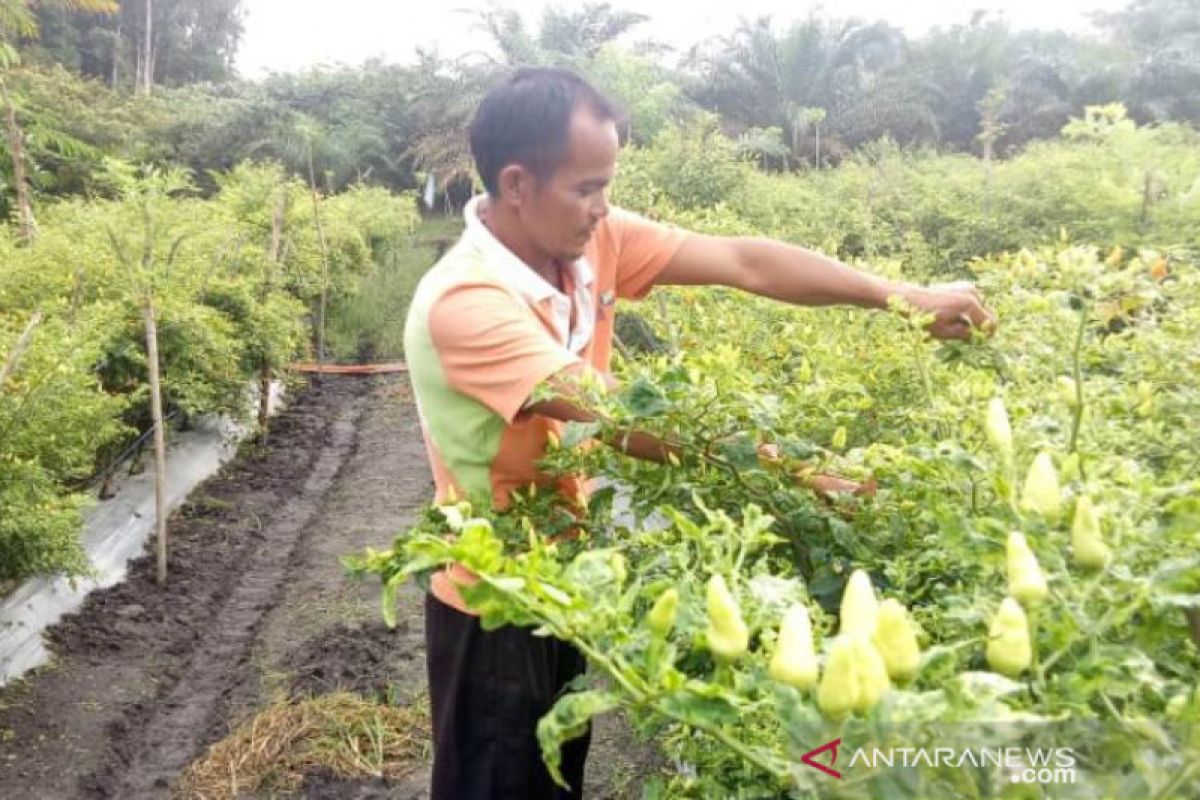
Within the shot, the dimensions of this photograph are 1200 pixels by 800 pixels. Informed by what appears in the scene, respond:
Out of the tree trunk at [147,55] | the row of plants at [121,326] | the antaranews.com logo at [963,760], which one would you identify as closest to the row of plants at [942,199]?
the row of plants at [121,326]

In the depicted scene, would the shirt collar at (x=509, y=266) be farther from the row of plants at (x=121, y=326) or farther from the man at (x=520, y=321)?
the row of plants at (x=121, y=326)

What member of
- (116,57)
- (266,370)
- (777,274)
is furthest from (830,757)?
(116,57)

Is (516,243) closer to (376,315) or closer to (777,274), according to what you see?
(777,274)

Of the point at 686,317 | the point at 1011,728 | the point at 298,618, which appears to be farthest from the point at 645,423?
the point at 298,618

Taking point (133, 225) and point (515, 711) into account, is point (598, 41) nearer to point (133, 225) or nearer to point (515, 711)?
point (133, 225)

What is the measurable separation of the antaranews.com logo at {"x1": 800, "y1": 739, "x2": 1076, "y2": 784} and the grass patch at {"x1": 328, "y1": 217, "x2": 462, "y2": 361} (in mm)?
9526

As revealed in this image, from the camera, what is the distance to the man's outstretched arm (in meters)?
1.97

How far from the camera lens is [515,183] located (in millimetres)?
1840

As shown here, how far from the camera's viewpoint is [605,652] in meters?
0.82

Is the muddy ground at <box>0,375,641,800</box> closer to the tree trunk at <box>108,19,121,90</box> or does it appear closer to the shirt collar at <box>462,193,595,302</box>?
the shirt collar at <box>462,193,595,302</box>

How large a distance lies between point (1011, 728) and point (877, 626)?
4.2 inches

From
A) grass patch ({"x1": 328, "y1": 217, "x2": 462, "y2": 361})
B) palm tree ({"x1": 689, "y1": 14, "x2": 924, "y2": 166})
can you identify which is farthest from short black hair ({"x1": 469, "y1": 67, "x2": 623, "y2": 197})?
palm tree ({"x1": 689, "y1": 14, "x2": 924, "y2": 166})

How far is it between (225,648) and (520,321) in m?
3.53

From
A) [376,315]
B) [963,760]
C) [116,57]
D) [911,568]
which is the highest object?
[963,760]
